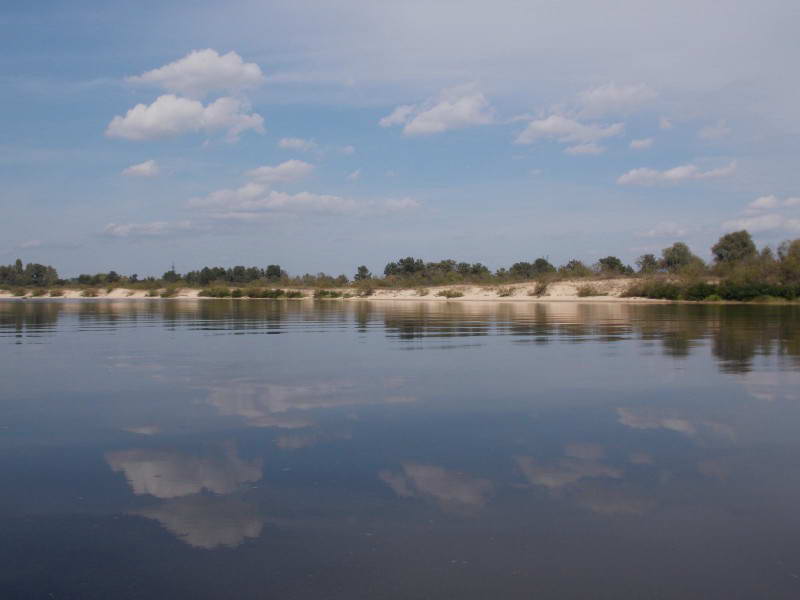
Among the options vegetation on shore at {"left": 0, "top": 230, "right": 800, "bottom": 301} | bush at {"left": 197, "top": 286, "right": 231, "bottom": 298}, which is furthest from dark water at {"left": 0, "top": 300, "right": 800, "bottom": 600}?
bush at {"left": 197, "top": 286, "right": 231, "bottom": 298}

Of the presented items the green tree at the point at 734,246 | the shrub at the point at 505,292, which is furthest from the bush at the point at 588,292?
the green tree at the point at 734,246

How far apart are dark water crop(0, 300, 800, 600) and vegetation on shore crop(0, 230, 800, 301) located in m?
52.6

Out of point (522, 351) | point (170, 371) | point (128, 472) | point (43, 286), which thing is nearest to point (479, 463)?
point (128, 472)

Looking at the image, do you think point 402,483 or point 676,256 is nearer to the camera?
point 402,483

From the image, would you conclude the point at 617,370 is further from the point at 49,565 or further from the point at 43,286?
the point at 43,286

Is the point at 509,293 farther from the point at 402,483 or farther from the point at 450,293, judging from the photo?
the point at 402,483

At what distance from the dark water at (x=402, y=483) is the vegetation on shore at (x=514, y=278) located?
52572mm

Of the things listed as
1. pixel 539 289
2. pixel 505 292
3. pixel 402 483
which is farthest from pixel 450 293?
pixel 402 483

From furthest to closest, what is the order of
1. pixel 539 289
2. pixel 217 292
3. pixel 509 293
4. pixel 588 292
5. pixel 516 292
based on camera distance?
pixel 217 292, pixel 516 292, pixel 509 293, pixel 539 289, pixel 588 292

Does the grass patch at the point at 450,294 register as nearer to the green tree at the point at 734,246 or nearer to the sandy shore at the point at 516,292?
the sandy shore at the point at 516,292

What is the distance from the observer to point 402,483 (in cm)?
688

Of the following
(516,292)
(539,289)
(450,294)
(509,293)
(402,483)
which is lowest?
(402,483)

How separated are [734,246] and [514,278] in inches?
1244

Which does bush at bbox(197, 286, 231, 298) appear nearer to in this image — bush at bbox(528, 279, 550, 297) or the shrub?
the shrub
